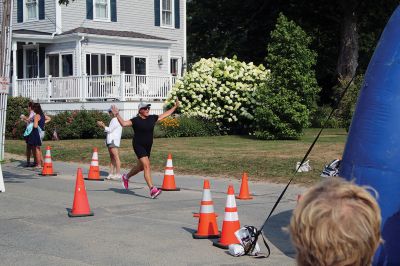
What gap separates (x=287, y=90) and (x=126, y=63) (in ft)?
35.1

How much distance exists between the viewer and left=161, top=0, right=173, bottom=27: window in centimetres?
3612

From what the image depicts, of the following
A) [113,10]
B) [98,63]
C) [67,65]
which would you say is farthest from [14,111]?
[113,10]

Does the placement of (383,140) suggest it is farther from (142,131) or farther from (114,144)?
(114,144)

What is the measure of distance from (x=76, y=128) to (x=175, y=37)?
40.6ft

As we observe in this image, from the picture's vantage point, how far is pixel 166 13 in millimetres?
36375

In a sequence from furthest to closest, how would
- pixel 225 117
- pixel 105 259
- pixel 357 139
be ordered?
pixel 225 117
pixel 105 259
pixel 357 139

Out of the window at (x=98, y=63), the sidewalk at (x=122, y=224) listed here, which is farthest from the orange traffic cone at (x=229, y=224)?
the window at (x=98, y=63)

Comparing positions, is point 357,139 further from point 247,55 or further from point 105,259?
point 247,55

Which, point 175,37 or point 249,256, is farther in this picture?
point 175,37

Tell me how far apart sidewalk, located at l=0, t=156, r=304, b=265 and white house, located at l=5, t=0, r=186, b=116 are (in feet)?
47.5

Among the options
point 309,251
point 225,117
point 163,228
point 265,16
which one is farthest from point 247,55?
point 309,251

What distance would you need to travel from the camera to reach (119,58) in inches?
1289

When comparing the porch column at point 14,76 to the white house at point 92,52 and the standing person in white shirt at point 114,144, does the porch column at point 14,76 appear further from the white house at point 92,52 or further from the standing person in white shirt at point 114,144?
the standing person in white shirt at point 114,144

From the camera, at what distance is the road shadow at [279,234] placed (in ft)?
26.9
